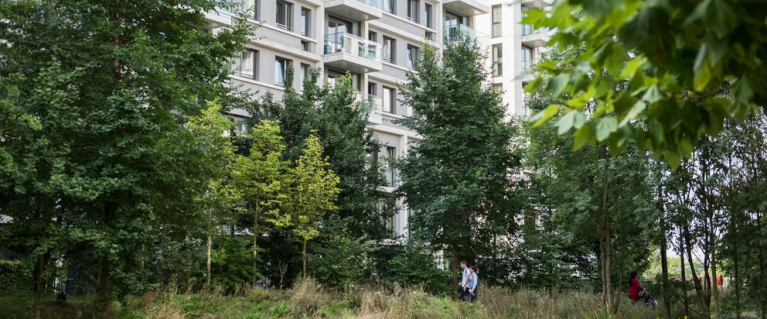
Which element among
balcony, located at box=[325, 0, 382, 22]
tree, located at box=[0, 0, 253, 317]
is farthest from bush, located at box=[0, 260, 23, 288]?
balcony, located at box=[325, 0, 382, 22]

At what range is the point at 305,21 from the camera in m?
43.7

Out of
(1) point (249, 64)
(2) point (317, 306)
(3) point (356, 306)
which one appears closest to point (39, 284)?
(2) point (317, 306)

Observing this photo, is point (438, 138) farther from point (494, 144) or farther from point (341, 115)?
point (341, 115)

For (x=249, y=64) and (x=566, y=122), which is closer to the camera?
(x=566, y=122)

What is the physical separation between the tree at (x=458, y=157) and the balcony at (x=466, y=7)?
66.5ft

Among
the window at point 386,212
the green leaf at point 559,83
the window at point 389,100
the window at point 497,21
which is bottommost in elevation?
the green leaf at point 559,83

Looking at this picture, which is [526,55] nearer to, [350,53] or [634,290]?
[350,53]

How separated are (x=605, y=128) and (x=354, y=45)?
129ft

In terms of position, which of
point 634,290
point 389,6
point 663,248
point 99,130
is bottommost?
point 634,290

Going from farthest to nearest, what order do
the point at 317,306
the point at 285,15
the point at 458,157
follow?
the point at 285,15, the point at 458,157, the point at 317,306

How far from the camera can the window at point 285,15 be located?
139 ft

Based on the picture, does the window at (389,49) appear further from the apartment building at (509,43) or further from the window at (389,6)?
the apartment building at (509,43)

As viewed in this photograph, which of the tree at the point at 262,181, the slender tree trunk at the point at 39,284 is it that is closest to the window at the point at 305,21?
the tree at the point at 262,181

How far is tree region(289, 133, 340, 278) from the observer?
29.0 metres
